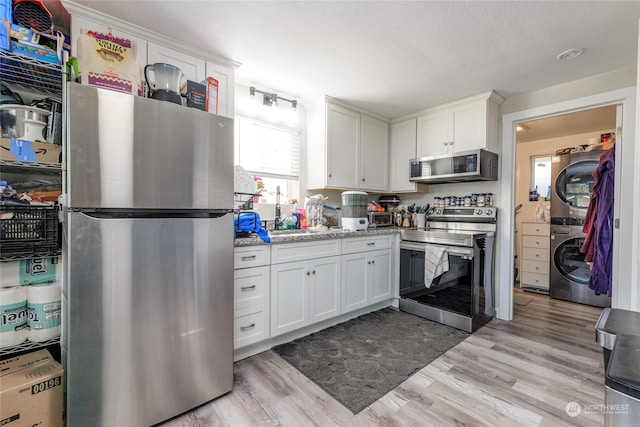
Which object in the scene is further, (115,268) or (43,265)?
(43,265)

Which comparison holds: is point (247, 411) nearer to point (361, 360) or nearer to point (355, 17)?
point (361, 360)

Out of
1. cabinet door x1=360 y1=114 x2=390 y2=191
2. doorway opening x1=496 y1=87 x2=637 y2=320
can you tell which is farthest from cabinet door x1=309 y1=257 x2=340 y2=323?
doorway opening x1=496 y1=87 x2=637 y2=320

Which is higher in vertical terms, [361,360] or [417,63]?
[417,63]

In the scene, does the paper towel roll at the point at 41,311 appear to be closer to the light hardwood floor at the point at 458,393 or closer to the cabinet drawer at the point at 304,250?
the light hardwood floor at the point at 458,393

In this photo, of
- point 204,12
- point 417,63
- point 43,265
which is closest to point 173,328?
point 43,265

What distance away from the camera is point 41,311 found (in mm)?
1412

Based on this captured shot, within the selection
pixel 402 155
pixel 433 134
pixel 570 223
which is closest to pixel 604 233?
pixel 570 223

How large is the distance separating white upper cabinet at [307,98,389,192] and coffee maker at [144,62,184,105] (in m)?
1.60

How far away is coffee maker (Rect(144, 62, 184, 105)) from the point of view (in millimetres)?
1672

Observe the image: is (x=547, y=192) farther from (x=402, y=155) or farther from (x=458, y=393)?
(x=458, y=393)

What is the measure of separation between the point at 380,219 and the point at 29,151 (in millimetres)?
3073

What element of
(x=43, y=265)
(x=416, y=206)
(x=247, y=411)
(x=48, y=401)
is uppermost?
(x=416, y=206)

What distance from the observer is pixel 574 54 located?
2109 mm

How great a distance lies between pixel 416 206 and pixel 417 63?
5.97 feet
